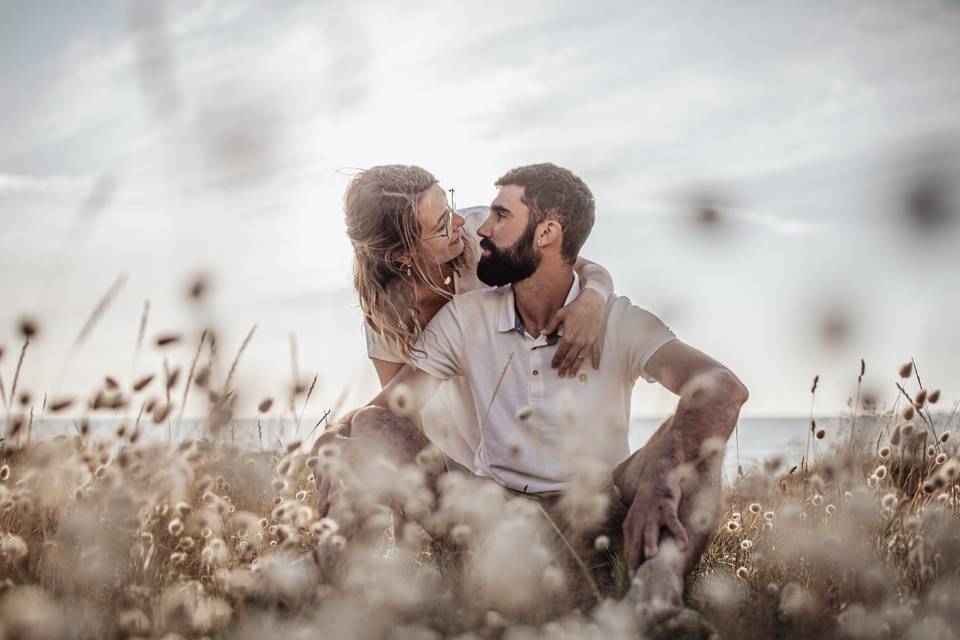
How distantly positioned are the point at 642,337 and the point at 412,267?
1661mm

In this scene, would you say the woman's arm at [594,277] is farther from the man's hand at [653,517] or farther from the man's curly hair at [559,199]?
the man's hand at [653,517]

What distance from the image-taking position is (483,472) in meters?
4.21

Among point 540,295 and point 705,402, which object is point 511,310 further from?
point 705,402

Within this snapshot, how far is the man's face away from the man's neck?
53 mm

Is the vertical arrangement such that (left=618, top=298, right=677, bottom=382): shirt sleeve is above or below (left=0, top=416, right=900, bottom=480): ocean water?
above

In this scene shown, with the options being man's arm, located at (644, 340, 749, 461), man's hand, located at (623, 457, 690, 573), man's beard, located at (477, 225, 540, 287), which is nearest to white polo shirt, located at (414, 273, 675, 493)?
man's beard, located at (477, 225, 540, 287)

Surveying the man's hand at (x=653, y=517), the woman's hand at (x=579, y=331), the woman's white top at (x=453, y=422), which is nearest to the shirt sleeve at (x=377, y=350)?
the woman's white top at (x=453, y=422)

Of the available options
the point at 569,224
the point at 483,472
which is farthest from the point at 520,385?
the point at 569,224

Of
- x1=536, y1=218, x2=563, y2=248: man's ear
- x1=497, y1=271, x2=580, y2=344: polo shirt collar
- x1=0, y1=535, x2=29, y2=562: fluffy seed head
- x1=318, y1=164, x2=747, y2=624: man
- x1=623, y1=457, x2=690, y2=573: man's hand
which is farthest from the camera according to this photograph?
x1=536, y1=218, x2=563, y2=248: man's ear

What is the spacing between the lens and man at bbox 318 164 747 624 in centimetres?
316

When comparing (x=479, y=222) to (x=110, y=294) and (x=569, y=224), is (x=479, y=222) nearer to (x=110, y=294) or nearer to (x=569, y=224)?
(x=569, y=224)

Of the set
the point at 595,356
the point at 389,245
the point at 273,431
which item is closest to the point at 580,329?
the point at 595,356

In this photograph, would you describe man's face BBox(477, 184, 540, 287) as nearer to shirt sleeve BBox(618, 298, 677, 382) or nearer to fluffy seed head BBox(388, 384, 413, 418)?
shirt sleeve BBox(618, 298, 677, 382)

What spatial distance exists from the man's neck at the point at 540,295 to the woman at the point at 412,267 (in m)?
0.17
